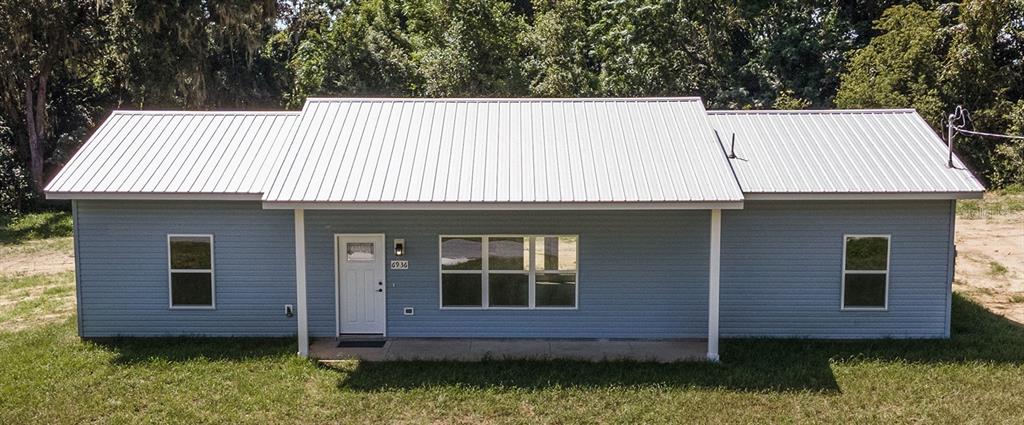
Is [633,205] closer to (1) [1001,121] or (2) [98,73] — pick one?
(1) [1001,121]

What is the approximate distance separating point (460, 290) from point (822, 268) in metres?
5.59

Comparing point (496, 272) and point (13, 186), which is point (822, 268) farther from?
point (13, 186)

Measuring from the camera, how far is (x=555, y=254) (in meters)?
12.0

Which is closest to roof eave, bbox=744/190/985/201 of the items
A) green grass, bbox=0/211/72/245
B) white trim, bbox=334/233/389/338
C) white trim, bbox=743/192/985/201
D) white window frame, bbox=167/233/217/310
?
white trim, bbox=743/192/985/201

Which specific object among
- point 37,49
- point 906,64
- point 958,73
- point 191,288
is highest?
point 37,49

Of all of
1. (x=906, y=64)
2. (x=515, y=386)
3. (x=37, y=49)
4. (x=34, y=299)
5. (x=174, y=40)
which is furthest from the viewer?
(x=174, y=40)

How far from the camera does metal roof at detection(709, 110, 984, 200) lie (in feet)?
36.4

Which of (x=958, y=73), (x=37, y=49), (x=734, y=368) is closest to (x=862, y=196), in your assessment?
(x=734, y=368)

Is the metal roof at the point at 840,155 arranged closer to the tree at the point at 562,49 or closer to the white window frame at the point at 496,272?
the white window frame at the point at 496,272

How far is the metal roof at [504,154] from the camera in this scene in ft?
34.3

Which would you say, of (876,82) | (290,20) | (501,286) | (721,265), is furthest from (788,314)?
(290,20)

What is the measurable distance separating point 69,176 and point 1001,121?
27.1 meters

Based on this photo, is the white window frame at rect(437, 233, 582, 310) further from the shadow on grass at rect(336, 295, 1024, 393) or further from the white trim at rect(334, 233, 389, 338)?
the shadow on grass at rect(336, 295, 1024, 393)

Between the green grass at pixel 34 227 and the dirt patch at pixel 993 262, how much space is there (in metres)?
24.3
